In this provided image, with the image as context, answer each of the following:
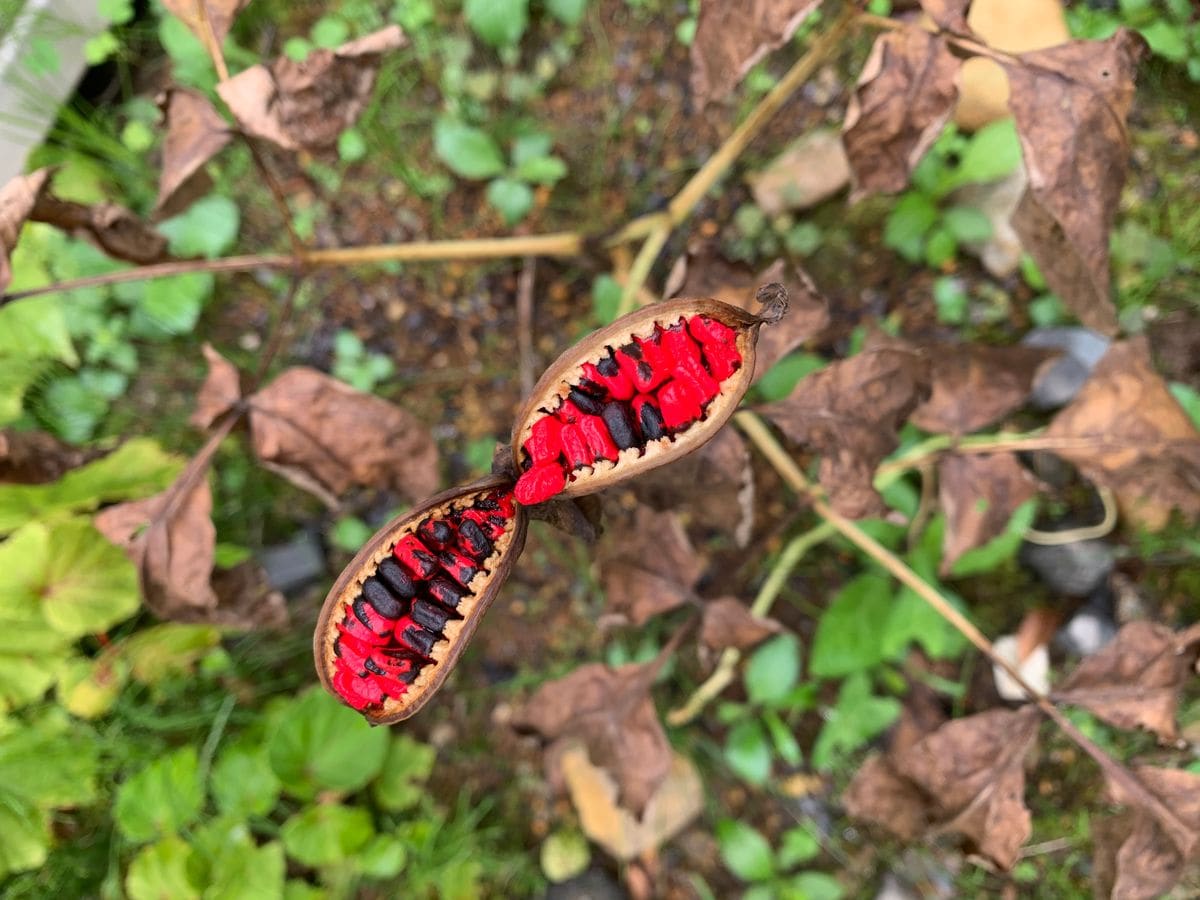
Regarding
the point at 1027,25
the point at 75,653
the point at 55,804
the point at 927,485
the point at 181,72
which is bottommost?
the point at 55,804

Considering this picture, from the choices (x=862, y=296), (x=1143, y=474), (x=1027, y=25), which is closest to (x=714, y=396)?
(x=1143, y=474)

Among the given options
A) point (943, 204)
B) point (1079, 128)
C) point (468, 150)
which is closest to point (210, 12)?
point (468, 150)

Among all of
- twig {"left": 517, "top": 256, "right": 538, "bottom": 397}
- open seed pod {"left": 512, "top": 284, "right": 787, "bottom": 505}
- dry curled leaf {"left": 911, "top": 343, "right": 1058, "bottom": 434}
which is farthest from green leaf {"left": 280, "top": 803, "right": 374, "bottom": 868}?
dry curled leaf {"left": 911, "top": 343, "right": 1058, "bottom": 434}

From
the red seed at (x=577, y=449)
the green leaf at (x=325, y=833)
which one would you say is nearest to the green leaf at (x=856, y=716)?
the green leaf at (x=325, y=833)

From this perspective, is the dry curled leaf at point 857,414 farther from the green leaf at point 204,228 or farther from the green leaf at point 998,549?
the green leaf at point 204,228

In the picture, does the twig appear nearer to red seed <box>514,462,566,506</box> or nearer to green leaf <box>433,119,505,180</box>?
green leaf <box>433,119,505,180</box>

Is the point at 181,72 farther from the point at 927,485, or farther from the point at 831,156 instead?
the point at 927,485

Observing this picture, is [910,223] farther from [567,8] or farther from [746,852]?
[746,852]
